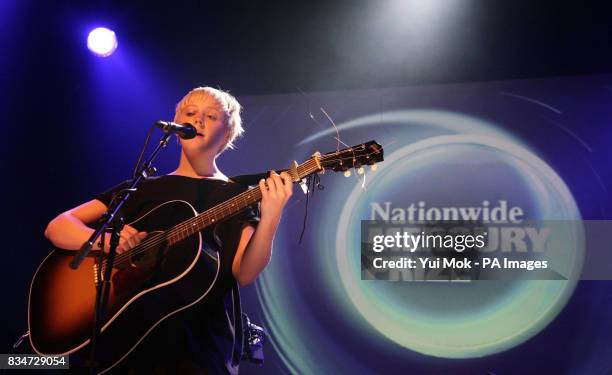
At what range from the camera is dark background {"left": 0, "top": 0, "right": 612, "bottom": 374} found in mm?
3660

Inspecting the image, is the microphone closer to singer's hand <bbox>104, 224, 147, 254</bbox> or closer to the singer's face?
singer's hand <bbox>104, 224, 147, 254</bbox>

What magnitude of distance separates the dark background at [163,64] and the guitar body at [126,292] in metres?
1.30

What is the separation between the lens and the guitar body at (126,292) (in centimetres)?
252

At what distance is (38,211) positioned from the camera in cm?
404

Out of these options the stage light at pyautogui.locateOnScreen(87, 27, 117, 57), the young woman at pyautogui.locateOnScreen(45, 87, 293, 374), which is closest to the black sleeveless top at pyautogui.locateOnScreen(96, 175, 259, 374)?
the young woman at pyautogui.locateOnScreen(45, 87, 293, 374)

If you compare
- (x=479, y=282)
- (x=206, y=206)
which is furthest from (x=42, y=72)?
(x=479, y=282)

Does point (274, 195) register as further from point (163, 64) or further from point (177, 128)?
point (163, 64)

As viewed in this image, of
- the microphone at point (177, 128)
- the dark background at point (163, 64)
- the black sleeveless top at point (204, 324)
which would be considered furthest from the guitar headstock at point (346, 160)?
the dark background at point (163, 64)

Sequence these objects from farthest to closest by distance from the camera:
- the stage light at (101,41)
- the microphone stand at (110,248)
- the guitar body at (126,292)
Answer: the stage light at (101,41), the guitar body at (126,292), the microphone stand at (110,248)

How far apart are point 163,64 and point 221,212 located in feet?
6.24

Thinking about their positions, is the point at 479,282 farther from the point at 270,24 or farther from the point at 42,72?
the point at 42,72

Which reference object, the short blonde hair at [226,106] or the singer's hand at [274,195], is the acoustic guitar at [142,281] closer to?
the singer's hand at [274,195]

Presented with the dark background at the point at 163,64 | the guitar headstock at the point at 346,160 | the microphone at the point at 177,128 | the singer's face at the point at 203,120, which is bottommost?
the guitar headstock at the point at 346,160

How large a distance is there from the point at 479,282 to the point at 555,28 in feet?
5.30
